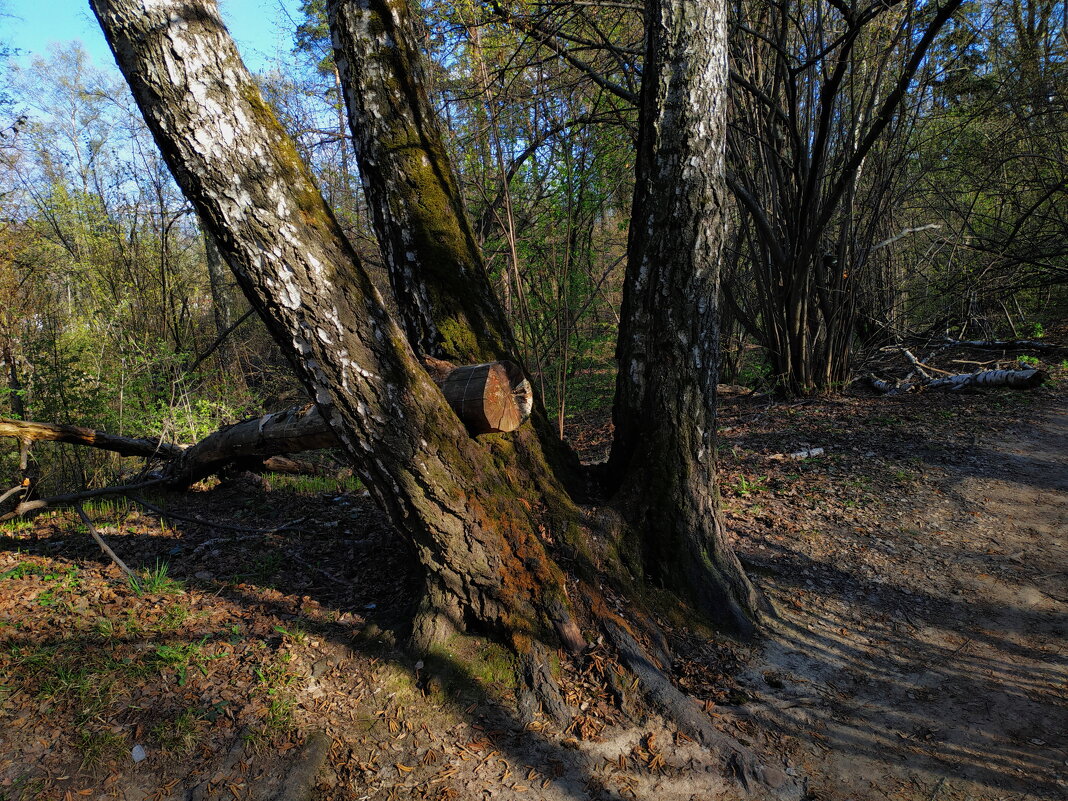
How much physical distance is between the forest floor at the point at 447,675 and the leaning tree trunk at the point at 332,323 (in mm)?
361

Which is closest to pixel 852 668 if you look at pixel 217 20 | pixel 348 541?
pixel 348 541

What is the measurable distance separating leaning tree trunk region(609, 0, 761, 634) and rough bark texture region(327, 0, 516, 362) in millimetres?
824

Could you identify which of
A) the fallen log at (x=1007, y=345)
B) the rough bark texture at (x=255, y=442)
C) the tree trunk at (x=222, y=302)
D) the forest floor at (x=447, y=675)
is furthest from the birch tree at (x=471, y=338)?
the fallen log at (x=1007, y=345)

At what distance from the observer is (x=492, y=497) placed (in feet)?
9.29

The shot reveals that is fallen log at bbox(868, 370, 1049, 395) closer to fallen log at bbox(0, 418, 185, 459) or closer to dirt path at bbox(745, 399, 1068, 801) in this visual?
dirt path at bbox(745, 399, 1068, 801)

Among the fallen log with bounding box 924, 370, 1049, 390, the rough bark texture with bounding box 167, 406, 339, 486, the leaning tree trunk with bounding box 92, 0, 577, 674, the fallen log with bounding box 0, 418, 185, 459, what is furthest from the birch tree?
the fallen log with bounding box 924, 370, 1049, 390

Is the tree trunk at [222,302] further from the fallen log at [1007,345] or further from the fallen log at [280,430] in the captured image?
the fallen log at [1007,345]

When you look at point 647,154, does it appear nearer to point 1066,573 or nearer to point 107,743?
point 107,743

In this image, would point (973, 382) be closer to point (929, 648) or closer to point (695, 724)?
point (929, 648)

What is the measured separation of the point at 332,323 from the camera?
2357mm

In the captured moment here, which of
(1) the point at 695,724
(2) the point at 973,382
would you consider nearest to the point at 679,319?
(1) the point at 695,724

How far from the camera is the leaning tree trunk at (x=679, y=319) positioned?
303 centimetres

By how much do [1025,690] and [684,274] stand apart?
266 centimetres

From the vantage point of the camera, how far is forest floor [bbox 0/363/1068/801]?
7.68 feet
